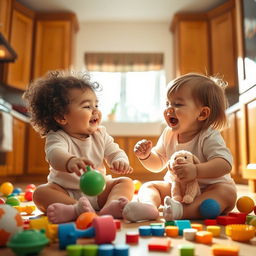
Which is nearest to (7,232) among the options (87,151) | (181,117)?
(87,151)

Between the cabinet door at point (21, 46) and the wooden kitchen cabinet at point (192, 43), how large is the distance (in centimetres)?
191

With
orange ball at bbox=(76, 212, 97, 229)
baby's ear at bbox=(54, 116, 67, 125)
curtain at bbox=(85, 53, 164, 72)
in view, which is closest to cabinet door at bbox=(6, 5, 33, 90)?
curtain at bbox=(85, 53, 164, 72)

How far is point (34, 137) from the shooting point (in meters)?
3.86

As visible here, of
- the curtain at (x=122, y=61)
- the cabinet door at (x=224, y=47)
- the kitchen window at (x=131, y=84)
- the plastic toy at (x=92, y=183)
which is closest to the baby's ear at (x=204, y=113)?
the plastic toy at (x=92, y=183)

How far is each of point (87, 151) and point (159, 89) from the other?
3.59m

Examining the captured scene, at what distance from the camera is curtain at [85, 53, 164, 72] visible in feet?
15.4

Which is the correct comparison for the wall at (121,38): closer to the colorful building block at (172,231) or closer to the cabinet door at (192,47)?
the cabinet door at (192,47)

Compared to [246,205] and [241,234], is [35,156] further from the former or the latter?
[241,234]

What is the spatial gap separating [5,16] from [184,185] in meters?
3.26

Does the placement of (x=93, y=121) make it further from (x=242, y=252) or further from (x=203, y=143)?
(x=242, y=252)

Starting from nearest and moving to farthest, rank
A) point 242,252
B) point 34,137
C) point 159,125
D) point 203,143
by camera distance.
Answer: point 242,252 → point 203,143 → point 34,137 → point 159,125

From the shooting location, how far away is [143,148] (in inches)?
51.0

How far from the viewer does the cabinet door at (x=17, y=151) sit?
11.2ft

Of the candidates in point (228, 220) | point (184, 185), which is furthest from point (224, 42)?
point (228, 220)
